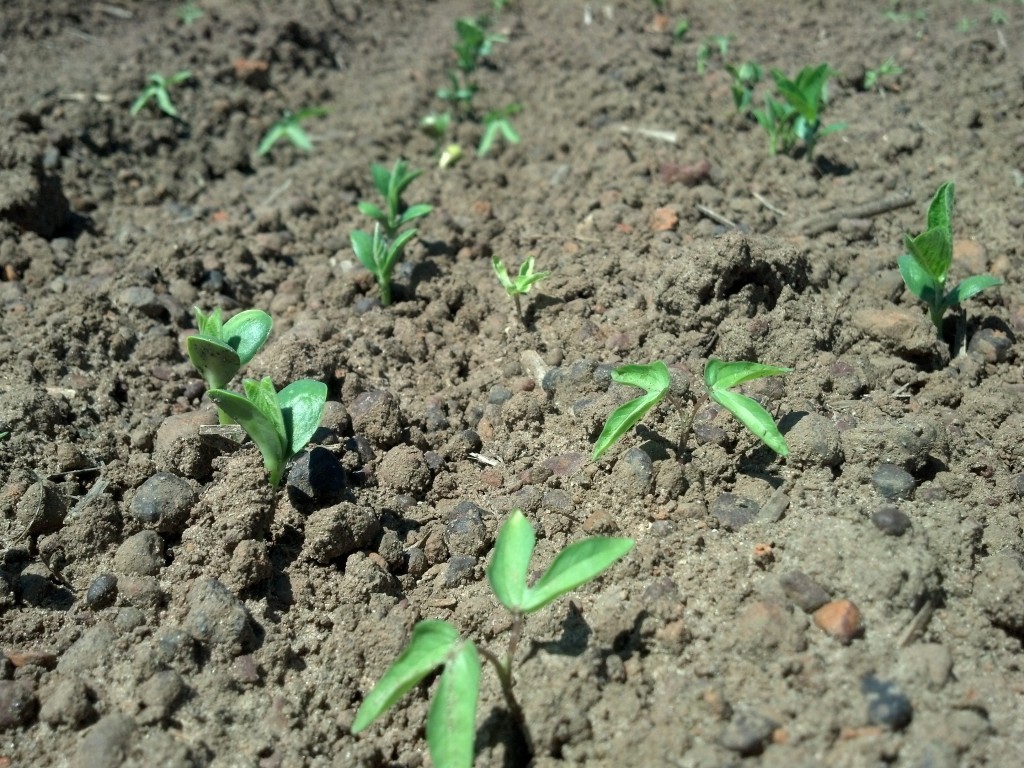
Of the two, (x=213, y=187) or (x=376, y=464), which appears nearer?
(x=376, y=464)

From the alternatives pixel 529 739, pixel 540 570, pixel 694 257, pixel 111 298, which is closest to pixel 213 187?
pixel 111 298

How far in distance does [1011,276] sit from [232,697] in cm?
273

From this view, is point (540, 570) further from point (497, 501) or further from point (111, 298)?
point (111, 298)

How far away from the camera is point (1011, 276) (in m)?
2.97

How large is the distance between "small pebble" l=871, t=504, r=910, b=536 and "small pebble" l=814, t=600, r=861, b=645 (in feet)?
0.70

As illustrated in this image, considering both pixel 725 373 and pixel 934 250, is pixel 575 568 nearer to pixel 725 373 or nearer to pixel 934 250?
pixel 725 373

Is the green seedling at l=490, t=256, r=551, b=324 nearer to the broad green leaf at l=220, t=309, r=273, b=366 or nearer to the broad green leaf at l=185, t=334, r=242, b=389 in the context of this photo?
the broad green leaf at l=220, t=309, r=273, b=366

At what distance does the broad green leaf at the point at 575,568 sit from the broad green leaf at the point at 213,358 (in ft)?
3.74

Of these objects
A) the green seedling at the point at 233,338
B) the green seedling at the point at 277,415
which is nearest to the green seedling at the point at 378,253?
the green seedling at the point at 233,338

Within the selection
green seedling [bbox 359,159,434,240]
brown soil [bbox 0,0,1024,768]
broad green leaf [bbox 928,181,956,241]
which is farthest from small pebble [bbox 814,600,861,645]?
green seedling [bbox 359,159,434,240]

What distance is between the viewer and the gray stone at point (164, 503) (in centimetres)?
222

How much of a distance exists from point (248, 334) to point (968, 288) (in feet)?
6.92

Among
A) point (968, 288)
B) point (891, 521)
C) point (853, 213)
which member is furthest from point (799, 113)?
point (891, 521)

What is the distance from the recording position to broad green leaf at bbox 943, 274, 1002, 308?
102 inches
